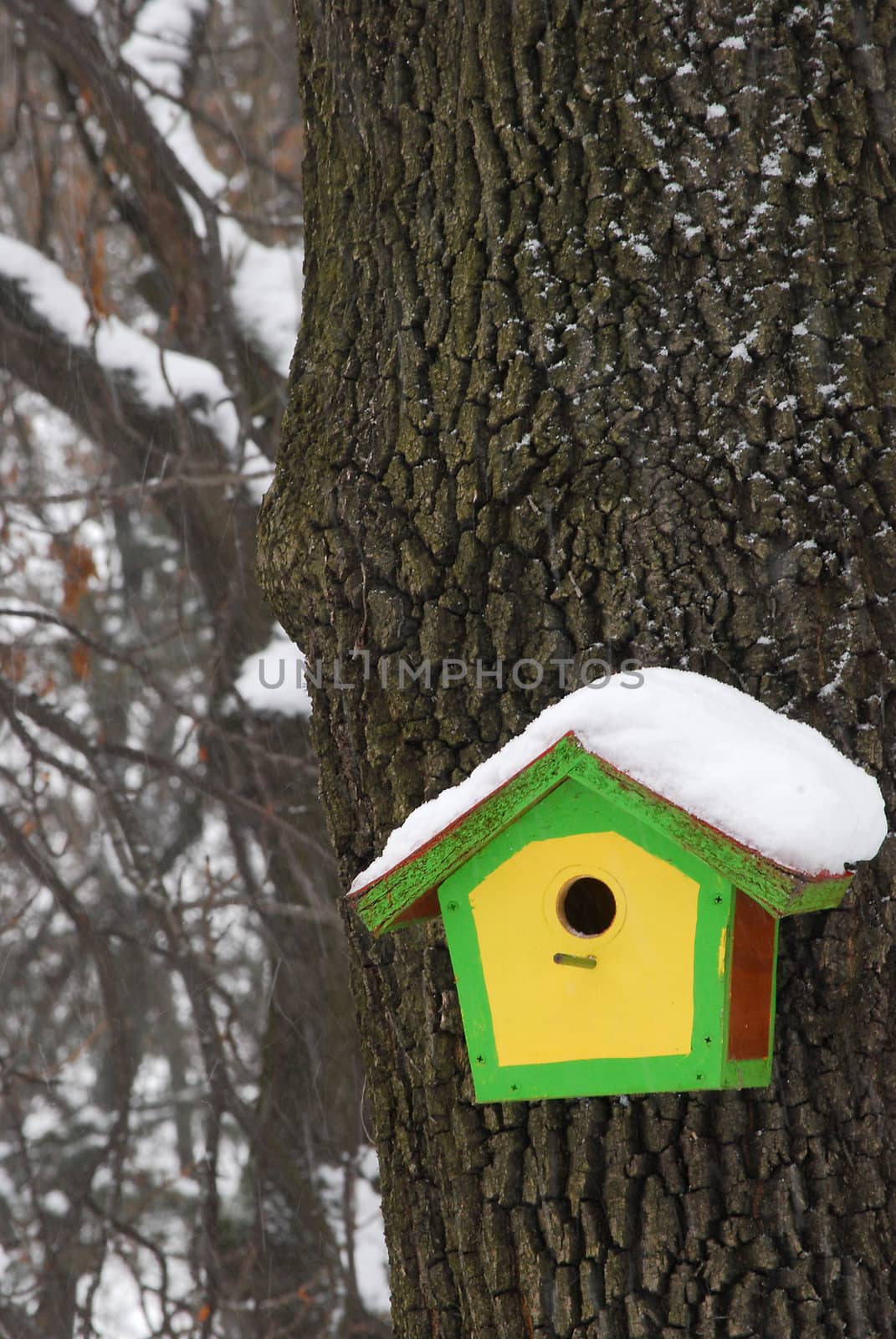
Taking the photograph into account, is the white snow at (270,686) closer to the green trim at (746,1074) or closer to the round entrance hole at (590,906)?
the round entrance hole at (590,906)

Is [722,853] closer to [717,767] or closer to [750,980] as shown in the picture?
[717,767]

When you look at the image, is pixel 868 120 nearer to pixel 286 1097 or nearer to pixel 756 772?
pixel 756 772

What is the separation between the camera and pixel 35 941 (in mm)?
7211

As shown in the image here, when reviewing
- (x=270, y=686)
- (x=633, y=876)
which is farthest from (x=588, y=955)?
(x=270, y=686)

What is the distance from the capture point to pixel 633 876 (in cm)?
164

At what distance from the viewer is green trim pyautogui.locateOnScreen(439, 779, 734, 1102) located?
158 cm

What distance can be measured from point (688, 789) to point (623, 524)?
0.42 m

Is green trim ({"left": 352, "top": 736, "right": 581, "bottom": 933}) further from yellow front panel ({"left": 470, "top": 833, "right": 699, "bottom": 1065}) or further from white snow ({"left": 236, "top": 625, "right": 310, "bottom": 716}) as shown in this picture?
white snow ({"left": 236, "top": 625, "right": 310, "bottom": 716})

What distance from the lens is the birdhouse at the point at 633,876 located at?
1541 mm

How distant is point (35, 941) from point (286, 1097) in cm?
301

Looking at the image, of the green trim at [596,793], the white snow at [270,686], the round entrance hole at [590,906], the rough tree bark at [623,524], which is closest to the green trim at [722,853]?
the green trim at [596,793]

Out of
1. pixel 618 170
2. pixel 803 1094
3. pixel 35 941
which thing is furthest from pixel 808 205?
pixel 35 941

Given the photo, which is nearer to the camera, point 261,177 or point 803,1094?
point 803,1094

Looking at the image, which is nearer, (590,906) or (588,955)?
(588,955)
